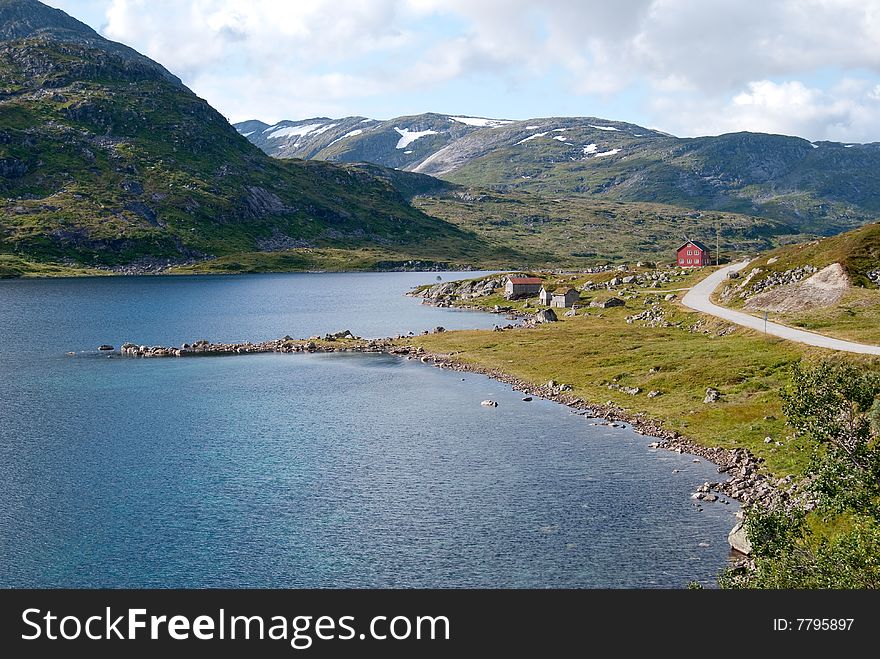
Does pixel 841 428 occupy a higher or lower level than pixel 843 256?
lower

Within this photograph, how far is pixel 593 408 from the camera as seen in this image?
341ft

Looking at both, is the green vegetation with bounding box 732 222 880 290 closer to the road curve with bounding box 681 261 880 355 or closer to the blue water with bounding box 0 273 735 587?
the road curve with bounding box 681 261 880 355

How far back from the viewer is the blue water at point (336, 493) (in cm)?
5509

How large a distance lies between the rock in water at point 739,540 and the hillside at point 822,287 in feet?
221

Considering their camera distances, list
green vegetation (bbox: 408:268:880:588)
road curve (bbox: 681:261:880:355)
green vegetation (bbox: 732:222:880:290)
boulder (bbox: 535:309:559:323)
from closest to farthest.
A: green vegetation (bbox: 408:268:880:588)
road curve (bbox: 681:261:880:355)
green vegetation (bbox: 732:222:880:290)
boulder (bbox: 535:309:559:323)

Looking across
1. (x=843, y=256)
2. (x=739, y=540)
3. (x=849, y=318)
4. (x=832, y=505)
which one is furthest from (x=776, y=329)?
(x=832, y=505)

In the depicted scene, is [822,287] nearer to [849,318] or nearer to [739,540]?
[849,318]

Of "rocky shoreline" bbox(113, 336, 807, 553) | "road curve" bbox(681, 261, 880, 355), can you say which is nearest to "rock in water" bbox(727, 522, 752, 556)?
"rocky shoreline" bbox(113, 336, 807, 553)

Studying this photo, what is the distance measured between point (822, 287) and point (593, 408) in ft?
238

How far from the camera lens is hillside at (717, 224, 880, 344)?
129 meters

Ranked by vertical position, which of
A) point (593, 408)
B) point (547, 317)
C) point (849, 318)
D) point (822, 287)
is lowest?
point (593, 408)

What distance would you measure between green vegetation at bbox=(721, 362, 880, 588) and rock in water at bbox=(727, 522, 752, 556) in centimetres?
402

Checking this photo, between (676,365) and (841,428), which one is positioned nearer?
(841,428)
